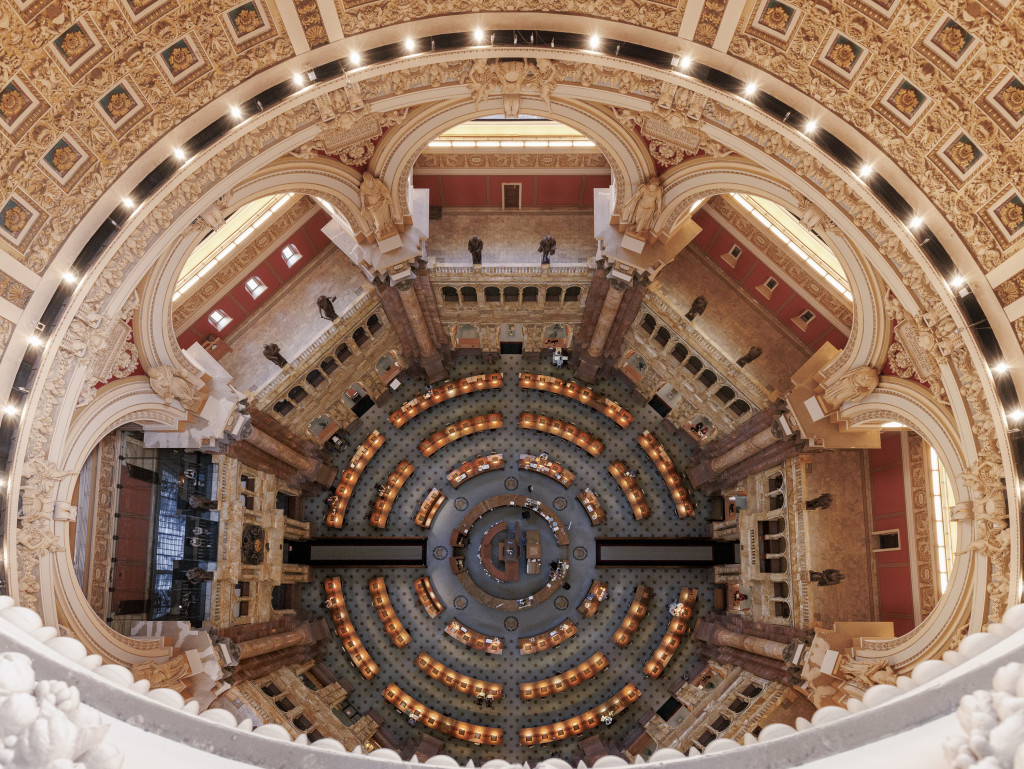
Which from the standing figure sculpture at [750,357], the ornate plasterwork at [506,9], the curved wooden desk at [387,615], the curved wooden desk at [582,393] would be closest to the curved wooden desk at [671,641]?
the curved wooden desk at [582,393]

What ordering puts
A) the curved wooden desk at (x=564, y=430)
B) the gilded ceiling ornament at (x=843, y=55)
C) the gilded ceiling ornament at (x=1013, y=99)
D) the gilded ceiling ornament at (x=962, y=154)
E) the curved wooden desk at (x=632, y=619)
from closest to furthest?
the gilded ceiling ornament at (x=1013, y=99)
the gilded ceiling ornament at (x=962, y=154)
the gilded ceiling ornament at (x=843, y=55)
the curved wooden desk at (x=632, y=619)
the curved wooden desk at (x=564, y=430)

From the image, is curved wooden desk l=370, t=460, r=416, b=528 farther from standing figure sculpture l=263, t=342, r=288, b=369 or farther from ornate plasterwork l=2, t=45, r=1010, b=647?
ornate plasterwork l=2, t=45, r=1010, b=647

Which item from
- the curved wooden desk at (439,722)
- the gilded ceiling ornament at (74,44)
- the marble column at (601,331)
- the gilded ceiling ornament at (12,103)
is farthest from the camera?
the curved wooden desk at (439,722)

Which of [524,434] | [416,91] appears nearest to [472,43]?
[416,91]

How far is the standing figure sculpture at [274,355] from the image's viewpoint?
2256 cm

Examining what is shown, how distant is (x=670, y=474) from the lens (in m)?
29.0

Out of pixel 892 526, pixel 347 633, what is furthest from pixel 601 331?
pixel 347 633

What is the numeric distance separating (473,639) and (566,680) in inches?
165

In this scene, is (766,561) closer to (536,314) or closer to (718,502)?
(718,502)

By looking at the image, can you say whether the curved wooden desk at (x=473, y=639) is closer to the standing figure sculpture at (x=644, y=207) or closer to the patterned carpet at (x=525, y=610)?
the patterned carpet at (x=525, y=610)

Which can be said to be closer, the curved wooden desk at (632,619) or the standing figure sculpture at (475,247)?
the standing figure sculpture at (475,247)

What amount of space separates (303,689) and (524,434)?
13276 mm

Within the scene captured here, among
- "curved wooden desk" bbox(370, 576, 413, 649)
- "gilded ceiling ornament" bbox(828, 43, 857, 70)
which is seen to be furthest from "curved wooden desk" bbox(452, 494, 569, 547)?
"gilded ceiling ornament" bbox(828, 43, 857, 70)

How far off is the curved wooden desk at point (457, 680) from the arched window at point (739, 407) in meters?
14.8
